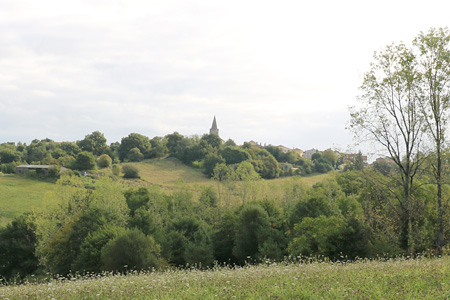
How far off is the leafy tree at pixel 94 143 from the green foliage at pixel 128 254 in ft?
407

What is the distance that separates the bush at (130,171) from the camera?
345ft

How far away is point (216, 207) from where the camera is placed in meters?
59.2

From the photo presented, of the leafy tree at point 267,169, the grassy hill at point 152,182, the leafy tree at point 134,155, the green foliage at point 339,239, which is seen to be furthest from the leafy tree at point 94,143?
the green foliage at point 339,239

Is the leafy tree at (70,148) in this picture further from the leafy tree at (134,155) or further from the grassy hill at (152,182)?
the grassy hill at (152,182)

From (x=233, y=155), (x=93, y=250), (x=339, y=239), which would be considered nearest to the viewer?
(x=339, y=239)

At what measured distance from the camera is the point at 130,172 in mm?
105438

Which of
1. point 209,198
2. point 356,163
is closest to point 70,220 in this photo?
point 209,198

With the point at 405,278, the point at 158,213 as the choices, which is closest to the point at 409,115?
the point at 405,278

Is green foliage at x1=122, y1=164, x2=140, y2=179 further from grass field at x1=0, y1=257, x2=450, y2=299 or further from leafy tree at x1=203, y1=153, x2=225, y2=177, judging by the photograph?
grass field at x1=0, y1=257, x2=450, y2=299

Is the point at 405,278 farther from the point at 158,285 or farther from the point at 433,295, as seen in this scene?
the point at 158,285

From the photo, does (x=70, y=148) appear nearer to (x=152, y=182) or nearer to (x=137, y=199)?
(x=152, y=182)

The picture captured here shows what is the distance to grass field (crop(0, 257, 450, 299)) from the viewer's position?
9.67 metres

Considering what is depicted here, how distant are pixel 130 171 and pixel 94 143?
54537mm

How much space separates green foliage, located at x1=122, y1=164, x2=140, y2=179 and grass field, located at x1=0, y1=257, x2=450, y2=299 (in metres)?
94.9
